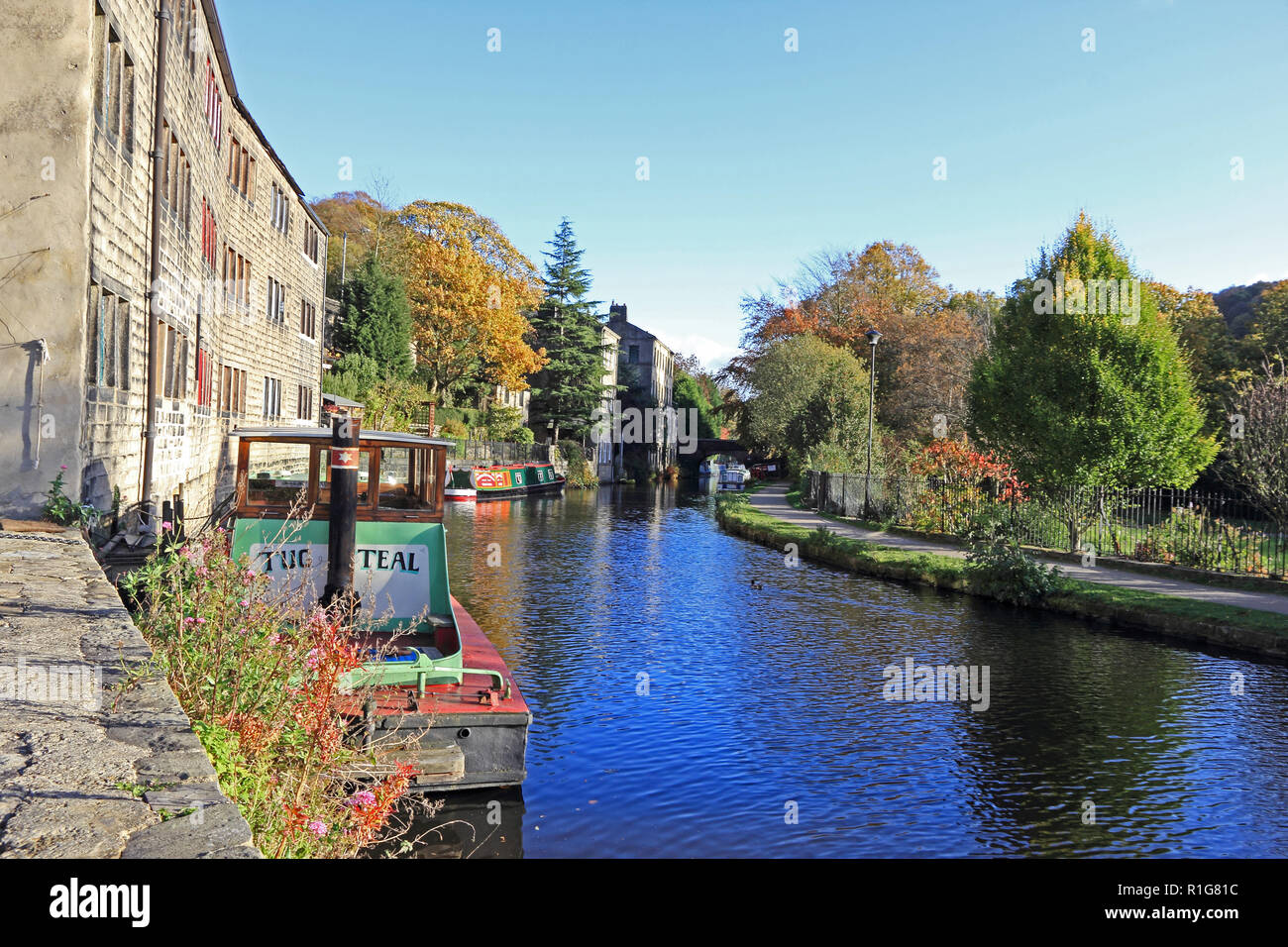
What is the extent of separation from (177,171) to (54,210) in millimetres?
5823

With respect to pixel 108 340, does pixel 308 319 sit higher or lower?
higher

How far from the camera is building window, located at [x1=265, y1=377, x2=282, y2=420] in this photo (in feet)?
91.2

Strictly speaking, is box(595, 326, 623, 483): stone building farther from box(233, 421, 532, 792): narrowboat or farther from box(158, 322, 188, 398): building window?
box(233, 421, 532, 792): narrowboat

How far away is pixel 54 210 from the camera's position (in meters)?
10.5

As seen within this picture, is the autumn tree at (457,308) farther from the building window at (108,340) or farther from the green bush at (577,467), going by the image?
the building window at (108,340)

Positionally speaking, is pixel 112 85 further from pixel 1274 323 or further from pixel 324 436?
pixel 1274 323

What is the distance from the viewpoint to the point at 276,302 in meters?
28.7

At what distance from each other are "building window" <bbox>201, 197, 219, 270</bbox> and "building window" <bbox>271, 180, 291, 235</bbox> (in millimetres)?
7060

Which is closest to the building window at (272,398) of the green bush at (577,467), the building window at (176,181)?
the building window at (176,181)

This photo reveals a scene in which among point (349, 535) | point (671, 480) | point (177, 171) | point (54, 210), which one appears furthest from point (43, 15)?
point (671, 480)

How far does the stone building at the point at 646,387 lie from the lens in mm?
81188

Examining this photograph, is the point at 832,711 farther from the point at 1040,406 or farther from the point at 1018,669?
the point at 1040,406

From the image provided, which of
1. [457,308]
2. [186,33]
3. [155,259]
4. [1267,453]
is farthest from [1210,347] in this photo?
[155,259]

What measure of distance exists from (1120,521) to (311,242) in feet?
86.9
